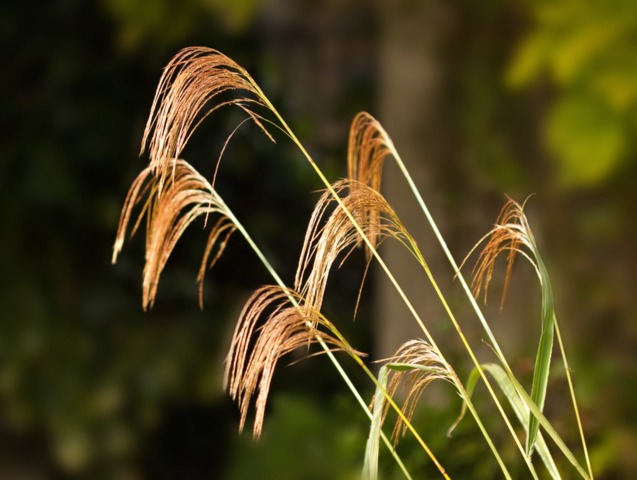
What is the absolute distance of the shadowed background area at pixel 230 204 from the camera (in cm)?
277

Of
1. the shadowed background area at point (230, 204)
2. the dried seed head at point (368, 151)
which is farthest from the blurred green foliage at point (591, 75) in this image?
the dried seed head at point (368, 151)

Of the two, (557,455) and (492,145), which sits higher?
(492,145)

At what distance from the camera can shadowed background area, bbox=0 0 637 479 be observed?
2.77 m

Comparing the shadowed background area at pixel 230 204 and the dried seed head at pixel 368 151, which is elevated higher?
the dried seed head at pixel 368 151

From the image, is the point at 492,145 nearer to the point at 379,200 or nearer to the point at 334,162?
the point at 334,162

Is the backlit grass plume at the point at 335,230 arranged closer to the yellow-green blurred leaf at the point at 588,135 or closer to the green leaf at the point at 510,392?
the green leaf at the point at 510,392

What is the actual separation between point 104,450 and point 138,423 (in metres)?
0.13

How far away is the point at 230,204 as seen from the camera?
128 inches

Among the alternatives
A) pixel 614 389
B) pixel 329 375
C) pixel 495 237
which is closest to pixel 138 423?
pixel 329 375

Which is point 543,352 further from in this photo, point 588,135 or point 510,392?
point 588,135

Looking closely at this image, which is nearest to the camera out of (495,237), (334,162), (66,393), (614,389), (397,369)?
(397,369)

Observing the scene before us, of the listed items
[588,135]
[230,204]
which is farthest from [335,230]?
[230,204]

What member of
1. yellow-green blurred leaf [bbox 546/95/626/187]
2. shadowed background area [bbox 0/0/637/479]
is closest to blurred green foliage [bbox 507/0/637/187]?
yellow-green blurred leaf [bbox 546/95/626/187]

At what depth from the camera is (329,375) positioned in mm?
3232
